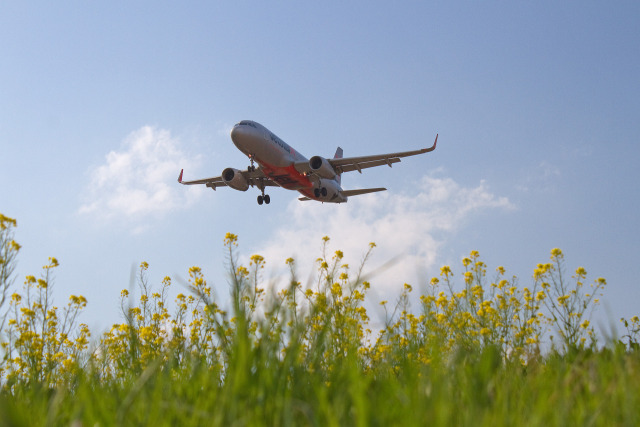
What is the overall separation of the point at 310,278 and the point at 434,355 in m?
0.64

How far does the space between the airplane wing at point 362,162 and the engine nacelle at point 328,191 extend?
1652 millimetres

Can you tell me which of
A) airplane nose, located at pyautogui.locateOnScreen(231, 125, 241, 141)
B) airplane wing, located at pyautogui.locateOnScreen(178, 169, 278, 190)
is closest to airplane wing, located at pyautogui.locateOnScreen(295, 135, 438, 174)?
airplane wing, located at pyautogui.locateOnScreen(178, 169, 278, 190)

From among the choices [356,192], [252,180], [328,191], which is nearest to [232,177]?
[252,180]

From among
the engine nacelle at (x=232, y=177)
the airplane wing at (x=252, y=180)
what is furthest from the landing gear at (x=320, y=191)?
the engine nacelle at (x=232, y=177)

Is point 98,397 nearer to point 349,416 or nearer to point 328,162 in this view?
point 349,416

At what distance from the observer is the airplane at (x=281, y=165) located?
88.7 ft

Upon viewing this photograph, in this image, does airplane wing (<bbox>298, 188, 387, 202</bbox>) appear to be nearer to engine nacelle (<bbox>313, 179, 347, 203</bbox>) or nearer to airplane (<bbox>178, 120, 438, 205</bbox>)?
engine nacelle (<bbox>313, 179, 347, 203</bbox>)

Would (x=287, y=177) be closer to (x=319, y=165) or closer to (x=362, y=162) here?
(x=319, y=165)

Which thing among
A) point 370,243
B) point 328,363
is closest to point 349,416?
point 328,363

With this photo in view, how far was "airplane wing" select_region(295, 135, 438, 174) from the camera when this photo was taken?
27797 mm

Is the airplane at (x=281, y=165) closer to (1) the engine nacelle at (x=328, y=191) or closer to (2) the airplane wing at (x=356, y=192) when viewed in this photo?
(1) the engine nacelle at (x=328, y=191)

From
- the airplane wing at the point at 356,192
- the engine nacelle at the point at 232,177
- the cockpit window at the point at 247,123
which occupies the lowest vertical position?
the engine nacelle at the point at 232,177

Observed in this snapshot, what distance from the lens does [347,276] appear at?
696cm

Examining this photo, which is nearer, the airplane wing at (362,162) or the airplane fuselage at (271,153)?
the airplane fuselage at (271,153)
